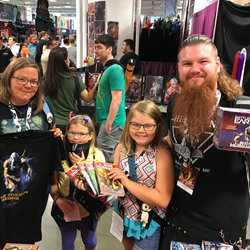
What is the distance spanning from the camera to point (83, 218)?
1.84 metres

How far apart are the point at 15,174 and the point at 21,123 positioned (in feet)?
1.16

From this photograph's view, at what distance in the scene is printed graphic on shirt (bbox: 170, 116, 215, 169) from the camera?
131cm

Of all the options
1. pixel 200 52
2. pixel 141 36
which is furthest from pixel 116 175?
pixel 141 36

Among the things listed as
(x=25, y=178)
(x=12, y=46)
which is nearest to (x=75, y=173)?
(x=25, y=178)

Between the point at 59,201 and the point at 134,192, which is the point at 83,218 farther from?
the point at 134,192

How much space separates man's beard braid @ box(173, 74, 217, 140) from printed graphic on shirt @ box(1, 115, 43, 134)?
1020mm

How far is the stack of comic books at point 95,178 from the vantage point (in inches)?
52.8

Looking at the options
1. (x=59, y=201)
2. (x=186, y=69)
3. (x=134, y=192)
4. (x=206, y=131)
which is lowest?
(x=59, y=201)

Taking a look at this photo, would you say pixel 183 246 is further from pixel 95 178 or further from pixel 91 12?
pixel 91 12

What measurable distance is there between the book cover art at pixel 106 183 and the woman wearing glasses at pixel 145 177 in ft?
0.13

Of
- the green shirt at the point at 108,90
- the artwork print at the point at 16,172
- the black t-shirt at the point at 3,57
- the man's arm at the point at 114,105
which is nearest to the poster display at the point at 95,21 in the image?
the black t-shirt at the point at 3,57

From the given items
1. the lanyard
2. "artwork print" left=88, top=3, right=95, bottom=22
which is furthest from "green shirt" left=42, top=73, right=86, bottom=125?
"artwork print" left=88, top=3, right=95, bottom=22

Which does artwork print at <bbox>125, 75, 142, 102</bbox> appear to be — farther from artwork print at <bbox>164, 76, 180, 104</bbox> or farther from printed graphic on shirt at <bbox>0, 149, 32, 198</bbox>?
printed graphic on shirt at <bbox>0, 149, 32, 198</bbox>

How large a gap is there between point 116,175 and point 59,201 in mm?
629
